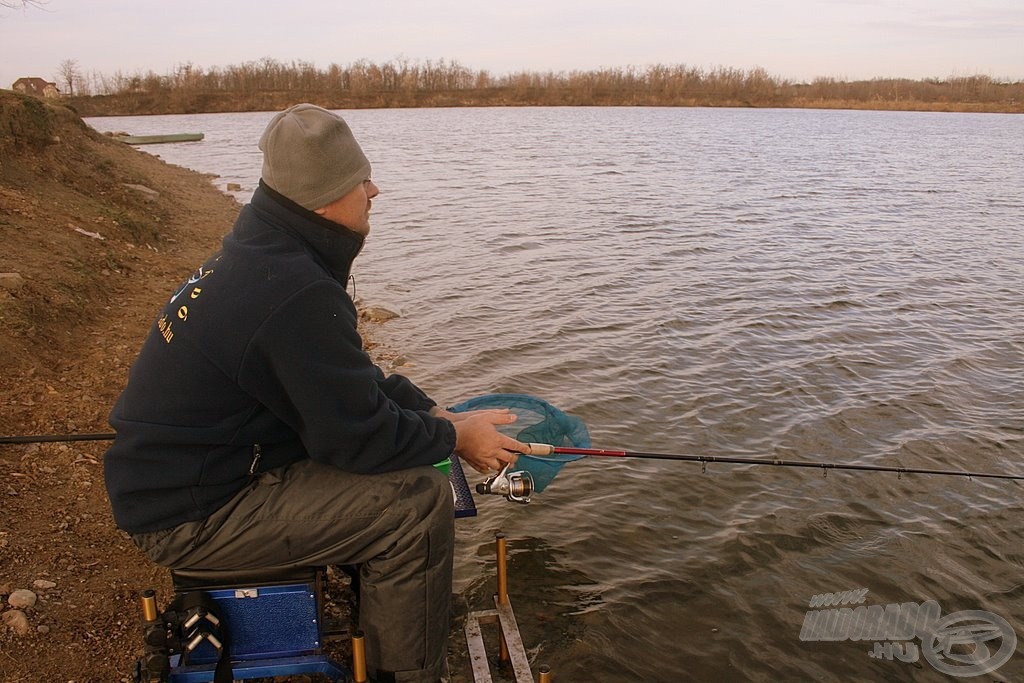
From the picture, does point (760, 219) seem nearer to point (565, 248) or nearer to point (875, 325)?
point (565, 248)

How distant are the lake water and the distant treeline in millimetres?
74600

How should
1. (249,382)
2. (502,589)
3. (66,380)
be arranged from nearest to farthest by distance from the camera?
(249,382)
(502,589)
(66,380)

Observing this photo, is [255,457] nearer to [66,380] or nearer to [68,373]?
[66,380]

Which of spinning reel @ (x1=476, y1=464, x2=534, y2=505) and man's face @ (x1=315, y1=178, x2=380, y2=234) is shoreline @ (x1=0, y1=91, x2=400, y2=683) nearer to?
spinning reel @ (x1=476, y1=464, x2=534, y2=505)

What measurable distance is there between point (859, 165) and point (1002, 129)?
30473mm

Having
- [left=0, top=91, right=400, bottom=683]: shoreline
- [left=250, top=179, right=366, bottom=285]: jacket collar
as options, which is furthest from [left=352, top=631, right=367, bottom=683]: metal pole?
[left=250, top=179, right=366, bottom=285]: jacket collar

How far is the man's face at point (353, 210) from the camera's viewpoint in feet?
9.22

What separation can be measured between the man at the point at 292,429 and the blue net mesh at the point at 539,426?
4.34 feet

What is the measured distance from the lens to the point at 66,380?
5.59m

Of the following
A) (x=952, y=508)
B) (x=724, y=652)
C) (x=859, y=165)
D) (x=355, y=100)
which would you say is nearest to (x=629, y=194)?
(x=859, y=165)

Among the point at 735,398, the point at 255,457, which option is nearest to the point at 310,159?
the point at 255,457

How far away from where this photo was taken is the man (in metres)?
2.55
